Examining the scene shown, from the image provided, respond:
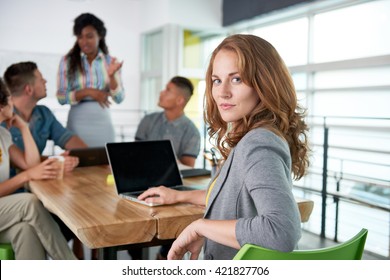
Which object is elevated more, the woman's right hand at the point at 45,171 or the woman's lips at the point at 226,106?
the woman's lips at the point at 226,106

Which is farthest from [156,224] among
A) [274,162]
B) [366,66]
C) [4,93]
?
[366,66]

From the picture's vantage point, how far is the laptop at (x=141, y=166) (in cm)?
180

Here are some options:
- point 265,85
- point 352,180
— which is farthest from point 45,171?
point 352,180

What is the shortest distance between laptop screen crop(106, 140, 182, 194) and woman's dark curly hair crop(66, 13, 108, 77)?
1.47 meters

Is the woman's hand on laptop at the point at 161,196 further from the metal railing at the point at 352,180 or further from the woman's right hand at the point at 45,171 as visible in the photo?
the metal railing at the point at 352,180

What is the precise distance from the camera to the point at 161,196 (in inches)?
62.9

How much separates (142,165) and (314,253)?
3.54ft

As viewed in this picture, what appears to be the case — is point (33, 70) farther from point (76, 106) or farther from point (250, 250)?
point (250, 250)

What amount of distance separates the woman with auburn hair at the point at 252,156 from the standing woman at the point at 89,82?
211cm

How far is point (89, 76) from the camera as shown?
3.21m

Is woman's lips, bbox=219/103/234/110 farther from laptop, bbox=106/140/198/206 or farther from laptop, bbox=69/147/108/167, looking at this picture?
laptop, bbox=69/147/108/167

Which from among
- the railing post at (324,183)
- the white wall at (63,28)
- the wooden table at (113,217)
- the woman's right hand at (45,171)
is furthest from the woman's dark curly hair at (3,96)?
the railing post at (324,183)

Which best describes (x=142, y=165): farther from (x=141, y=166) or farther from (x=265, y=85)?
(x=265, y=85)

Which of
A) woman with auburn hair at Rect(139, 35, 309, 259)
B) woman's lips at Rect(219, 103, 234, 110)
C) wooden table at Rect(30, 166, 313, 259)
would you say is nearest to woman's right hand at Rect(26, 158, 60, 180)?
wooden table at Rect(30, 166, 313, 259)
